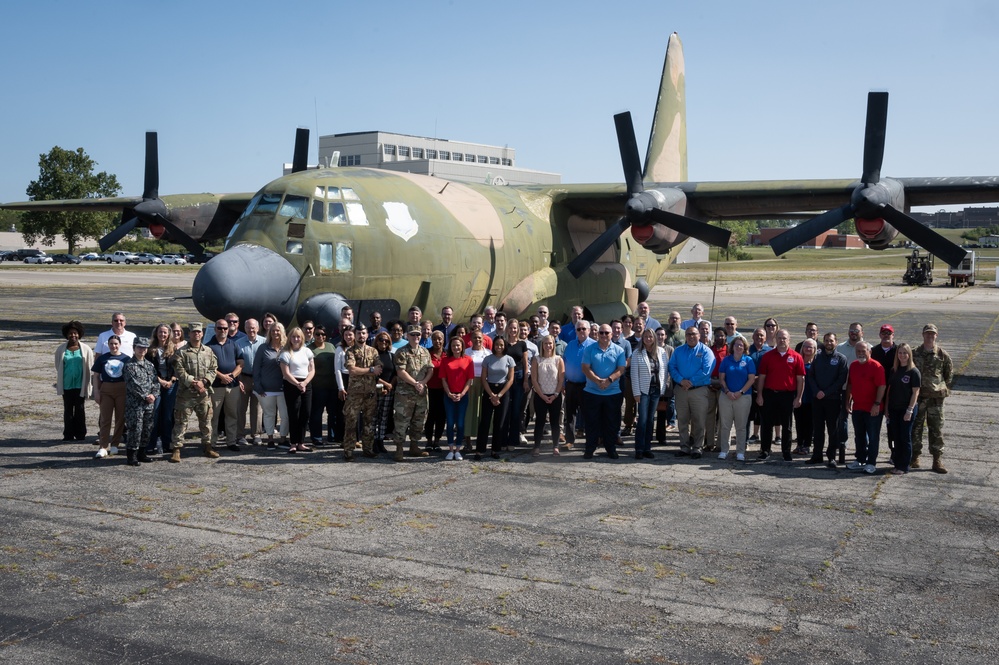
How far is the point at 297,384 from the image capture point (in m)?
11.4

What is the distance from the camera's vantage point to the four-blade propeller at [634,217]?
60.3ft

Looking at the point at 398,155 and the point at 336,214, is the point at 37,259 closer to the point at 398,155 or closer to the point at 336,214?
the point at 398,155

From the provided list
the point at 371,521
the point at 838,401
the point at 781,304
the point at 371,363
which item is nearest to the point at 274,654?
the point at 371,521

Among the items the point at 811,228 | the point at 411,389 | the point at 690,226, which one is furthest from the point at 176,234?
the point at 811,228

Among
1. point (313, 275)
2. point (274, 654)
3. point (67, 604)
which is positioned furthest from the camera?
point (313, 275)

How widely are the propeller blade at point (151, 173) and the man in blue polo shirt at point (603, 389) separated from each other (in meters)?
15.0

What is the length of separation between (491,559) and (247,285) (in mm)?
7053

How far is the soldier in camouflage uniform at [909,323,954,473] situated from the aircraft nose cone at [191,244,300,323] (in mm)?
8677

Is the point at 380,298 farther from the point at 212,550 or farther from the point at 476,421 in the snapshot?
the point at 212,550

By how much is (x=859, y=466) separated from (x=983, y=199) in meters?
10.8

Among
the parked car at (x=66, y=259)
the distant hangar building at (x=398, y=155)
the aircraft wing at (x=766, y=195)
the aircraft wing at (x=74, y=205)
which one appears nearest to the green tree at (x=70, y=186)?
the parked car at (x=66, y=259)

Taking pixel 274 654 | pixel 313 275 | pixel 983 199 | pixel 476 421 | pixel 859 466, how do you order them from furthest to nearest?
pixel 983 199 < pixel 313 275 < pixel 476 421 < pixel 859 466 < pixel 274 654

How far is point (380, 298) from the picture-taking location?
15.5 metres

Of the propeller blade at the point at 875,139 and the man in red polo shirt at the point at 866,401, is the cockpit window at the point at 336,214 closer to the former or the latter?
the man in red polo shirt at the point at 866,401
